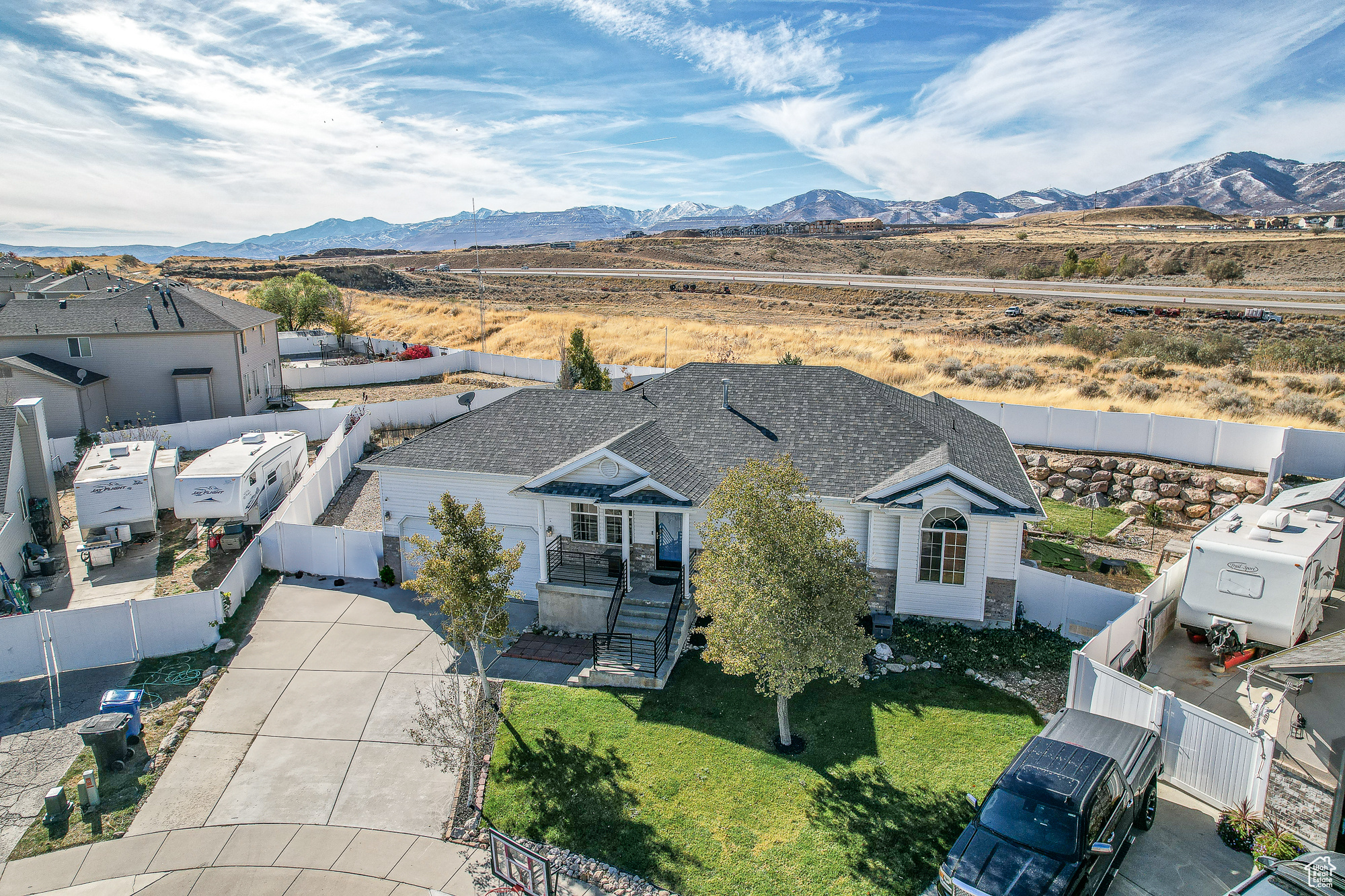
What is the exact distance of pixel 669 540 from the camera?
17656mm

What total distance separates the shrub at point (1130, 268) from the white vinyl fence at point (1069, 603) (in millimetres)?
81375

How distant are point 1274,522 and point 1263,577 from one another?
5.38 feet

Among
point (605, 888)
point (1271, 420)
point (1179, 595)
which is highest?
point (1271, 420)

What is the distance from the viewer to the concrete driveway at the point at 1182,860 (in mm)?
9305

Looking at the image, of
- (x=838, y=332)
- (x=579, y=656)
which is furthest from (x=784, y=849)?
(x=838, y=332)

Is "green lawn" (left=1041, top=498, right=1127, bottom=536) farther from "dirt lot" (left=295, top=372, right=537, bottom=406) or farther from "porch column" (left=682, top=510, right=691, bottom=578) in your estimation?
"dirt lot" (left=295, top=372, right=537, bottom=406)

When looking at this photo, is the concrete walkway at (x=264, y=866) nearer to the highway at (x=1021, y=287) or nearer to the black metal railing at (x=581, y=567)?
the black metal railing at (x=581, y=567)

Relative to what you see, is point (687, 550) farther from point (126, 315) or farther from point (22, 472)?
point (126, 315)

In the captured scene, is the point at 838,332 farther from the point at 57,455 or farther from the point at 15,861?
the point at 15,861

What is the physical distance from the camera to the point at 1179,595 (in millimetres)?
15570

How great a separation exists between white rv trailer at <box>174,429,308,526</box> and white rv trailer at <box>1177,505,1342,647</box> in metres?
24.3

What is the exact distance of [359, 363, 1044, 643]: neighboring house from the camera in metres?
16.3

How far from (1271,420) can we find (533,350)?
139 ft

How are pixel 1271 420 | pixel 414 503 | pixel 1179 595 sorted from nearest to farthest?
pixel 1179 595 < pixel 414 503 < pixel 1271 420
